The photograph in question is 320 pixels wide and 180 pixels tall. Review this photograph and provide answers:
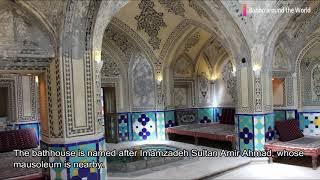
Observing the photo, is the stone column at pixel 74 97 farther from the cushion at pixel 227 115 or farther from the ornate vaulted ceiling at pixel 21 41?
the cushion at pixel 227 115

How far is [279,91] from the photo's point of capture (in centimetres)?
787

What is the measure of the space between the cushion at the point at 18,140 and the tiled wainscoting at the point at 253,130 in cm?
498

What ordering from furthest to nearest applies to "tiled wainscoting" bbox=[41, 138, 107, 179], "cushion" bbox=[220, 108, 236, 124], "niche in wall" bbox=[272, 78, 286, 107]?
"cushion" bbox=[220, 108, 236, 124], "niche in wall" bbox=[272, 78, 286, 107], "tiled wainscoting" bbox=[41, 138, 107, 179]

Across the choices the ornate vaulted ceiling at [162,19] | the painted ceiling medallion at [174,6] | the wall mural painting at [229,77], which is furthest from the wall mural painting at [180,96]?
the painted ceiling medallion at [174,6]

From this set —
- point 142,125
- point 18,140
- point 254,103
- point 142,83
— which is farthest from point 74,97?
point 142,125

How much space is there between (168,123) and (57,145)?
5.14 metres

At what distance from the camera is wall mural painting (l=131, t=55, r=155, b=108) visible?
28.1 feet

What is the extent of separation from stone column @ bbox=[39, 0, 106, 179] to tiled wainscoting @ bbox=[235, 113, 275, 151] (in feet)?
11.1

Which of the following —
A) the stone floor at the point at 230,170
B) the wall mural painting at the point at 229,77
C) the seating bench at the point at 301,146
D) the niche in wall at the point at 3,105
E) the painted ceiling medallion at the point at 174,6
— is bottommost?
the stone floor at the point at 230,170

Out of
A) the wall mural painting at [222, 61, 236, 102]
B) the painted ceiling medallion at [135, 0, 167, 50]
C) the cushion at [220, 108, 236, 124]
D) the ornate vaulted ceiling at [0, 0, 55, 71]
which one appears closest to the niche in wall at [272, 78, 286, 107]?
the cushion at [220, 108, 236, 124]

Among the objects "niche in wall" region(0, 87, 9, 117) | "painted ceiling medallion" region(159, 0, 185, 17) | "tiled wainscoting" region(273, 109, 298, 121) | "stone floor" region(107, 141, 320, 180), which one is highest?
"painted ceiling medallion" region(159, 0, 185, 17)

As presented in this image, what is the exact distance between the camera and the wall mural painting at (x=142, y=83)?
856 cm

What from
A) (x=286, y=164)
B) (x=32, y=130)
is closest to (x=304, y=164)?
(x=286, y=164)

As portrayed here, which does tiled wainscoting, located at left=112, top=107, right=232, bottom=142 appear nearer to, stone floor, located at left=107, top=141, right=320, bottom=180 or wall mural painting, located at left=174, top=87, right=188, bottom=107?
wall mural painting, located at left=174, top=87, right=188, bottom=107
